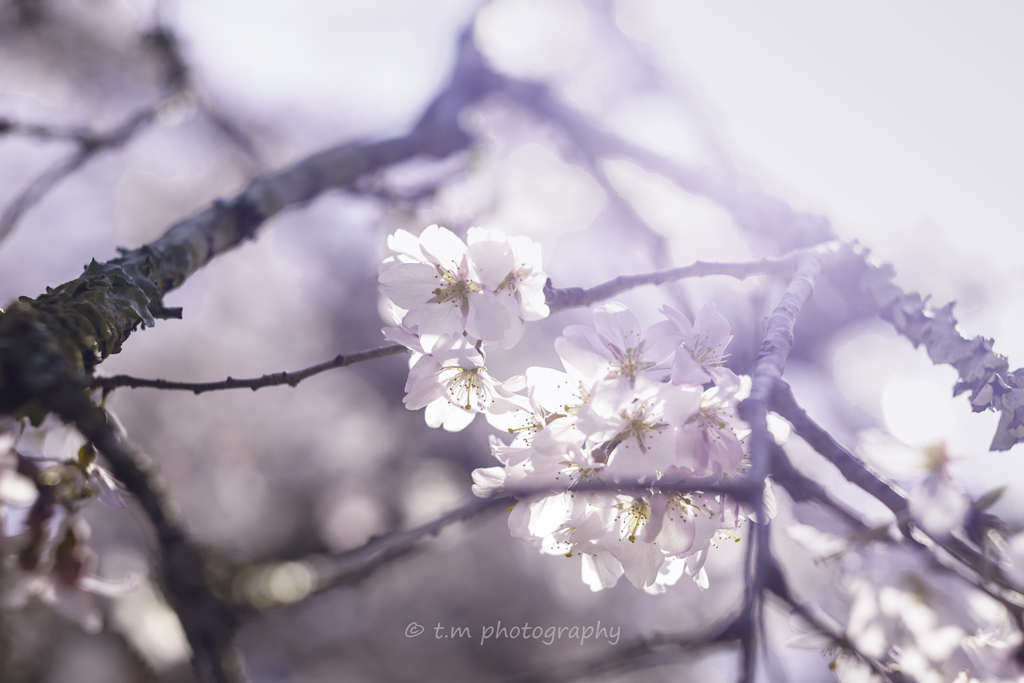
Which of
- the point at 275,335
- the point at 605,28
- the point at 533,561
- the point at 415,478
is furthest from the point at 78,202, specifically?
the point at 533,561

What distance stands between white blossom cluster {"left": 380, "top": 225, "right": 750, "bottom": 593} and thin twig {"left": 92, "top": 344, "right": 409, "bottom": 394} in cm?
11

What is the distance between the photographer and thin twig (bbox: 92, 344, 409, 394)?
0.86 m

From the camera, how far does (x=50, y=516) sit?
1.06 metres

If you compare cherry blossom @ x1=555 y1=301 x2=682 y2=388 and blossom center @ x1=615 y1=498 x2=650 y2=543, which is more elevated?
cherry blossom @ x1=555 y1=301 x2=682 y2=388

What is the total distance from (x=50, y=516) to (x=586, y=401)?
113cm

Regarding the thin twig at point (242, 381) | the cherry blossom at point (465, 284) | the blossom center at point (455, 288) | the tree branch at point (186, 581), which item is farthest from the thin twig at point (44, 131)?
the tree branch at point (186, 581)

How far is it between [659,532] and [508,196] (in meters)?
3.32

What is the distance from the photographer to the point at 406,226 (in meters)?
3.09

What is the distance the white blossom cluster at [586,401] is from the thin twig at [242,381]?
0.37 ft

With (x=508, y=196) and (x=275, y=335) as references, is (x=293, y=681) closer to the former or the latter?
(x=275, y=335)

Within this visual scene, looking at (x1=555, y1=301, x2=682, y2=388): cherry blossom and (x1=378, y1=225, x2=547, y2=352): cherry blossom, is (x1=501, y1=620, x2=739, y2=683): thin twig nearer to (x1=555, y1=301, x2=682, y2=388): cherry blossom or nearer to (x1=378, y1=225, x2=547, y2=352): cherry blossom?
(x1=555, y1=301, x2=682, y2=388): cherry blossom

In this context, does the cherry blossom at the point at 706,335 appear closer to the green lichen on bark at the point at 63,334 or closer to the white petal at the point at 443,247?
the white petal at the point at 443,247

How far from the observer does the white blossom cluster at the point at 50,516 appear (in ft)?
3.17

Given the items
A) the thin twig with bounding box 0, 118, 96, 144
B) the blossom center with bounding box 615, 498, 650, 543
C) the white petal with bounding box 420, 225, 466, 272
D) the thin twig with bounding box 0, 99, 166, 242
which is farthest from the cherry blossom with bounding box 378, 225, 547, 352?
the thin twig with bounding box 0, 118, 96, 144
